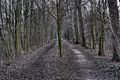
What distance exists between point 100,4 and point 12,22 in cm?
1181

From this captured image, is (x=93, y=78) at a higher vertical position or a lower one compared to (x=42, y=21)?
lower

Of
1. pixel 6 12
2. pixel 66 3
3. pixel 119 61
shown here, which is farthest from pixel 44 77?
pixel 6 12

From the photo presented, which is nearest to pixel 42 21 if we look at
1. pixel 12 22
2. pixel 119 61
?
pixel 12 22

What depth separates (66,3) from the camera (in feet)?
78.3

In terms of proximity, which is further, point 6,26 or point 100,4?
point 6,26

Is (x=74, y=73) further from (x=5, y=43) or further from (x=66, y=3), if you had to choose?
(x=5, y=43)

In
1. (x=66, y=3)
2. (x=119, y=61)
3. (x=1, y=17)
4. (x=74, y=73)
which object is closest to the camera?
(x=74, y=73)

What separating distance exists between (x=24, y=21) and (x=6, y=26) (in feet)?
24.9

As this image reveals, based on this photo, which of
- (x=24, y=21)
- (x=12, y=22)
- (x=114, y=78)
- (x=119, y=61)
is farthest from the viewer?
(x=24, y=21)

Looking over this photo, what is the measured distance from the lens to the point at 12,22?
28.4 metres

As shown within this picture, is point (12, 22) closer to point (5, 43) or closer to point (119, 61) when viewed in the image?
point (5, 43)

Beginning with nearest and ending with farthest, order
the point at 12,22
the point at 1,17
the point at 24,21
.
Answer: the point at 1,17, the point at 12,22, the point at 24,21

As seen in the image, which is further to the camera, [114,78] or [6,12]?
[6,12]

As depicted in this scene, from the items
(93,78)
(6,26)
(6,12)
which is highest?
(6,12)
